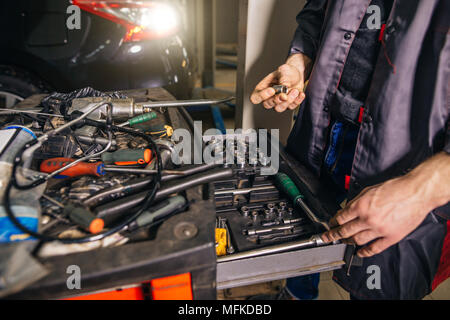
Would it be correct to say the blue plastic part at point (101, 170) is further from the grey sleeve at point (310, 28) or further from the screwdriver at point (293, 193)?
the grey sleeve at point (310, 28)

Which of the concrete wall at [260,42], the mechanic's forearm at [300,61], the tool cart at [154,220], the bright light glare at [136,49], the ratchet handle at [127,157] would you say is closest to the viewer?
the tool cart at [154,220]

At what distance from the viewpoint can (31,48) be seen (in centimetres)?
142

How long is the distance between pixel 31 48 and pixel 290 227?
1580 mm

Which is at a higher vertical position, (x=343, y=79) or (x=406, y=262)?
(x=343, y=79)

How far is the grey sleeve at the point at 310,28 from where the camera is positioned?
84 cm

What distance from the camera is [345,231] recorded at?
Answer: 1.71ft

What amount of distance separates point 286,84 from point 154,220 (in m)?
0.56

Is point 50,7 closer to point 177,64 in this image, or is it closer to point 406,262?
point 177,64

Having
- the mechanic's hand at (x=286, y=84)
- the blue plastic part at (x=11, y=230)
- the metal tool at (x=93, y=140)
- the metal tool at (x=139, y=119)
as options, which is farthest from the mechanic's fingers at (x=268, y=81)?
the blue plastic part at (x=11, y=230)

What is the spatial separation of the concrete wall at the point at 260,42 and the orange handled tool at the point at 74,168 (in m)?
0.68

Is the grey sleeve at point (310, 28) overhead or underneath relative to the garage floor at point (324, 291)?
overhead

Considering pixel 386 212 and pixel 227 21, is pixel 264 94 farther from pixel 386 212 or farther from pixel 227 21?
pixel 227 21

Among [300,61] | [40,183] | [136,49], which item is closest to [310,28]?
[300,61]
